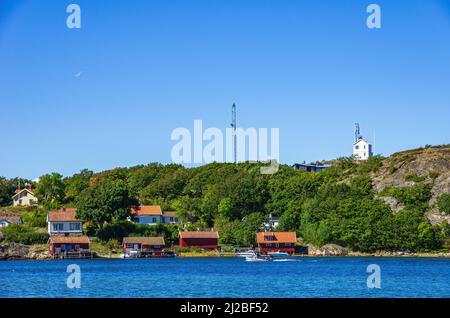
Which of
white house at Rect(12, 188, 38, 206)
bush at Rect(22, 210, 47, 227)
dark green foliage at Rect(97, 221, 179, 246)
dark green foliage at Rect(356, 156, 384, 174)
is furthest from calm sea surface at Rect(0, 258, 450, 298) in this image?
white house at Rect(12, 188, 38, 206)

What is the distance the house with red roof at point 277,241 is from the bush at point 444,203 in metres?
15.8

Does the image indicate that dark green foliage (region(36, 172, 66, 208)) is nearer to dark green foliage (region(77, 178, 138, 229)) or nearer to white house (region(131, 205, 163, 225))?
white house (region(131, 205, 163, 225))

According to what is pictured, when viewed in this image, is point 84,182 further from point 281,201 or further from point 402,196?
point 402,196

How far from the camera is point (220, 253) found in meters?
73.8

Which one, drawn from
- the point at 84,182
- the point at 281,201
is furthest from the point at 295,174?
the point at 84,182

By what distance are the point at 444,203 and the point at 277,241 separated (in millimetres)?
18121

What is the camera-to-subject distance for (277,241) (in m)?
74.2

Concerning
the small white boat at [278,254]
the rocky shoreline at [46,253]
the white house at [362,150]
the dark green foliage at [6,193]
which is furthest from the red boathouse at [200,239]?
the white house at [362,150]

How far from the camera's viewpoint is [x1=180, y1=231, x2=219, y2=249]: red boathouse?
7338 cm

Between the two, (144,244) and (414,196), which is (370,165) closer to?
(414,196)

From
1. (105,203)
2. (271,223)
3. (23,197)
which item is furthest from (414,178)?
(23,197)

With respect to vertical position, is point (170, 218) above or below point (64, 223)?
above

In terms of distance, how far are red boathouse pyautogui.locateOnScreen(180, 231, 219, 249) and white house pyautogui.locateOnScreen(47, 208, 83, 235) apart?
10.7 meters
